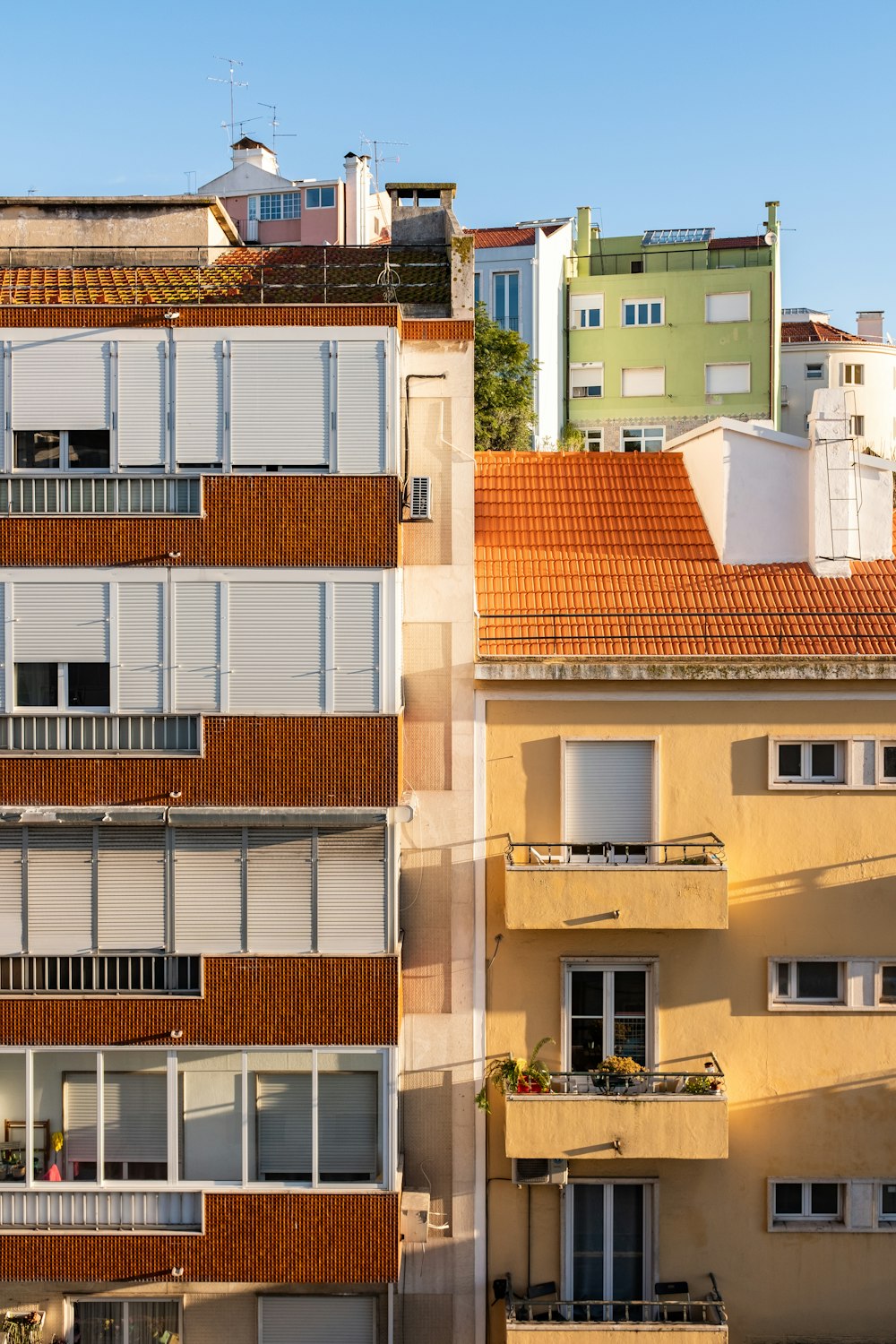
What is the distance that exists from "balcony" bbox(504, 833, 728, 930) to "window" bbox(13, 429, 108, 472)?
733 centimetres

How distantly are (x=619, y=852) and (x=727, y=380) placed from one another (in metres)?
46.2

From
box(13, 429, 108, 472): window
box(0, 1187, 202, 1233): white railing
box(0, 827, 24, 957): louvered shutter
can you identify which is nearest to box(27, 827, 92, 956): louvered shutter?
box(0, 827, 24, 957): louvered shutter

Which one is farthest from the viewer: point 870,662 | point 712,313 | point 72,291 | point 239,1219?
point 712,313

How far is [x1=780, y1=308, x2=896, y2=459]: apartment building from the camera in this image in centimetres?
7300

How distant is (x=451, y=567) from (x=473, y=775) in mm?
2809

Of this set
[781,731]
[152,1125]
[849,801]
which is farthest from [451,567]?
[152,1125]

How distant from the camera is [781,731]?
734 inches

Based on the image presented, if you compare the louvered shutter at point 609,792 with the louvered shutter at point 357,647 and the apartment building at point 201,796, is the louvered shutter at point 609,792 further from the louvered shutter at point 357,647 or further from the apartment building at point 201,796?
the louvered shutter at point 357,647

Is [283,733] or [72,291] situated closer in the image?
[283,733]

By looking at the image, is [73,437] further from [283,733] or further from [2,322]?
[283,733]

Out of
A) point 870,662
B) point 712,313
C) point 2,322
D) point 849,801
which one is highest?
point 712,313

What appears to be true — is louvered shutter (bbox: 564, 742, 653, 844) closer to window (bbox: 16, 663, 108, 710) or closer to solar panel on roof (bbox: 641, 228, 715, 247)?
window (bbox: 16, 663, 108, 710)

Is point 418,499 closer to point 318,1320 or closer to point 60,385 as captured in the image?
point 60,385

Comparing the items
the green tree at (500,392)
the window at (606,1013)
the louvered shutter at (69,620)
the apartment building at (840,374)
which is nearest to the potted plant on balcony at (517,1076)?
the window at (606,1013)
